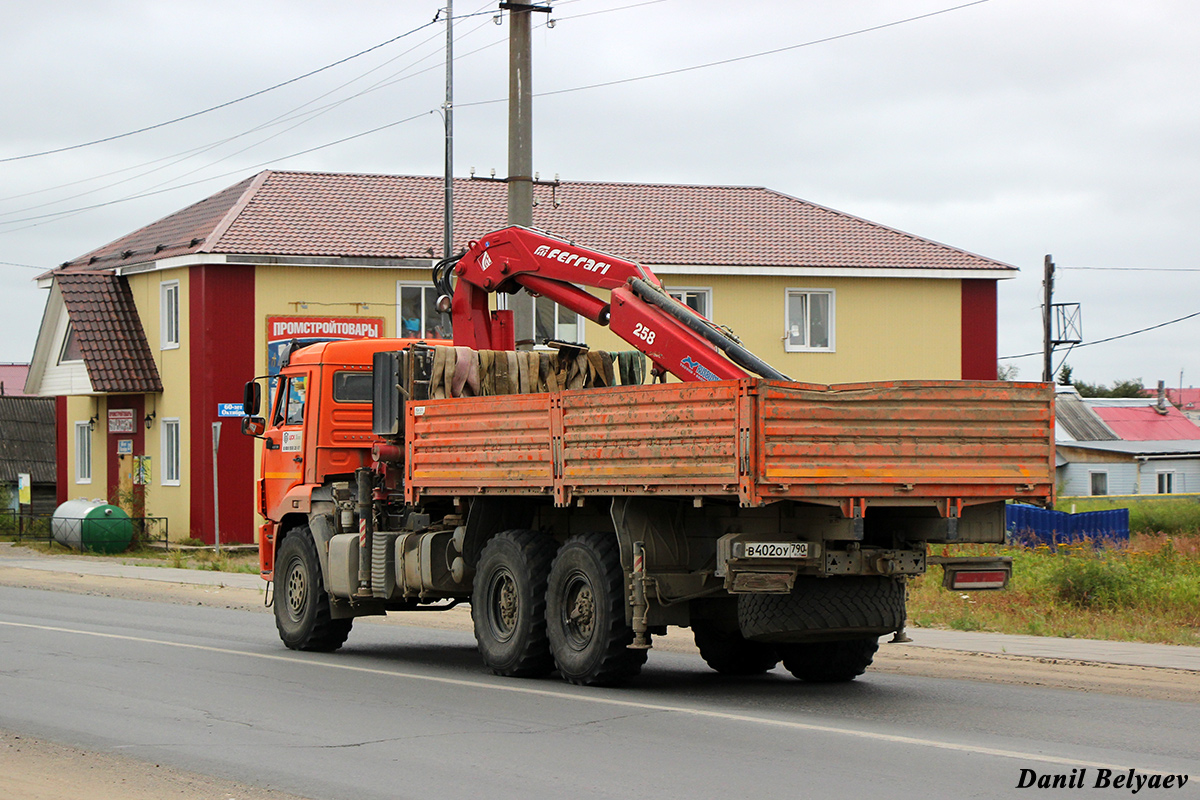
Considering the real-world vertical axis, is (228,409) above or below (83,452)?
above

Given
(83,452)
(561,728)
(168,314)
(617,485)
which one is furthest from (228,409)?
(561,728)

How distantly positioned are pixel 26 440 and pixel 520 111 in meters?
33.5

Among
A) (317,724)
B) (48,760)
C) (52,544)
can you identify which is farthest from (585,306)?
(52,544)

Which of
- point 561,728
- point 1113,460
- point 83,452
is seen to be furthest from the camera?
point 1113,460

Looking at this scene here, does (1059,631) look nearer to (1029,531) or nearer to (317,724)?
(317,724)

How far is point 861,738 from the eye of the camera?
973 cm

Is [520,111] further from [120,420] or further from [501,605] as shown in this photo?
[120,420]

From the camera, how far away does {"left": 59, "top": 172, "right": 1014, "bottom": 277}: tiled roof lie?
36969mm

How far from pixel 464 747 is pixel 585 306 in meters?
6.26

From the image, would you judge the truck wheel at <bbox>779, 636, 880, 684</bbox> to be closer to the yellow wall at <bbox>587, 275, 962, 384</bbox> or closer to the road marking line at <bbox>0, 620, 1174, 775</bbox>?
the road marking line at <bbox>0, 620, 1174, 775</bbox>

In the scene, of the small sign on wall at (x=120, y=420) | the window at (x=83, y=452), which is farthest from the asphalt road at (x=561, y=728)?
the window at (x=83, y=452)

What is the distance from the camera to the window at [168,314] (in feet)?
121

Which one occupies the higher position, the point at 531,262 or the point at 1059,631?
the point at 531,262

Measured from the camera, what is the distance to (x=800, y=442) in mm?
10680
